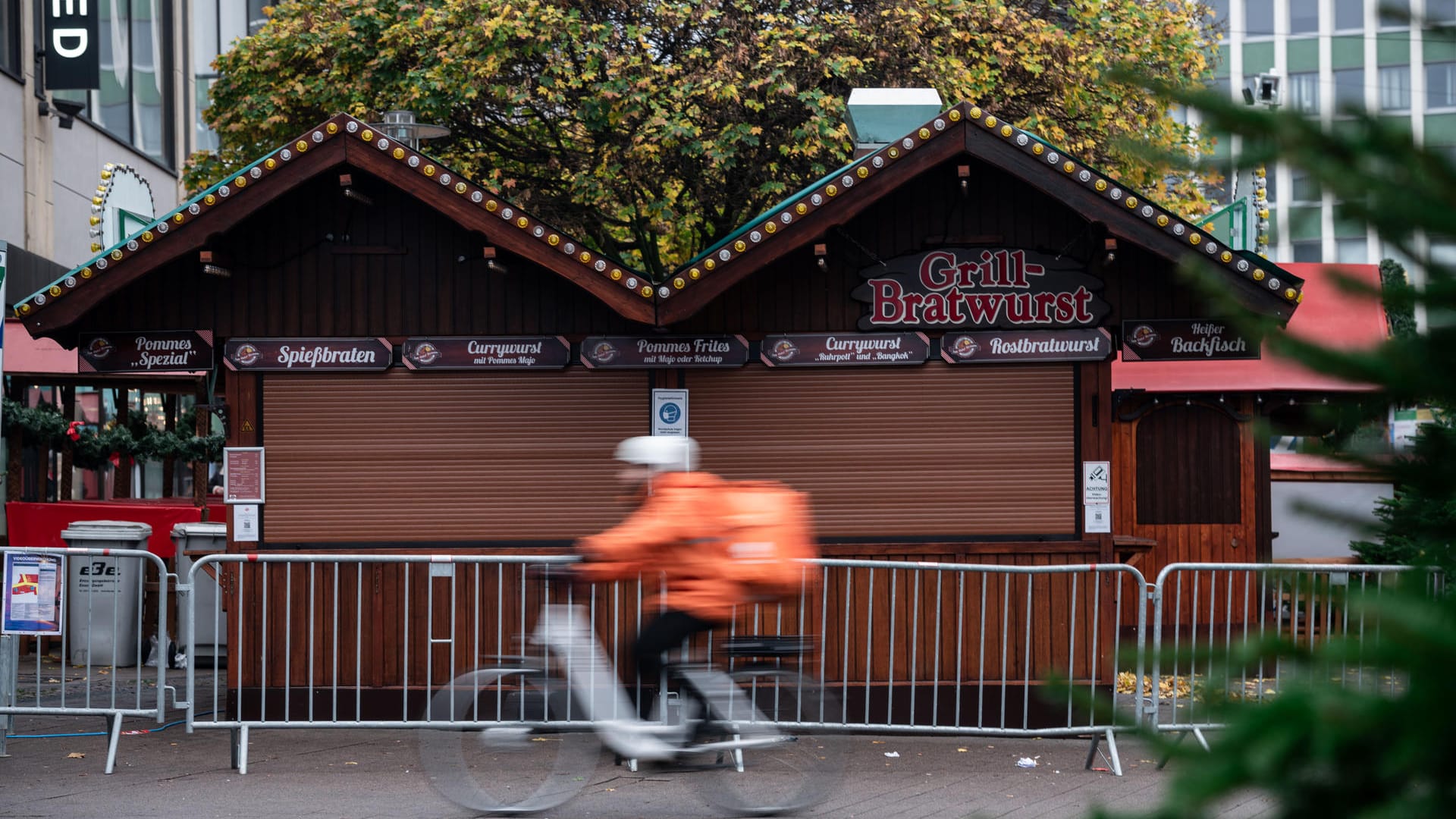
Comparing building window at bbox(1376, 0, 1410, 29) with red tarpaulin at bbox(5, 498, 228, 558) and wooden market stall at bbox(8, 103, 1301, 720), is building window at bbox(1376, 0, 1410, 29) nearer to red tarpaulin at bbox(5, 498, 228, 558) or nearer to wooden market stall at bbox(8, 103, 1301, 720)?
Answer: wooden market stall at bbox(8, 103, 1301, 720)

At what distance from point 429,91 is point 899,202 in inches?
532

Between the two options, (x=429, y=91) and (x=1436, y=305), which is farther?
(x=429, y=91)

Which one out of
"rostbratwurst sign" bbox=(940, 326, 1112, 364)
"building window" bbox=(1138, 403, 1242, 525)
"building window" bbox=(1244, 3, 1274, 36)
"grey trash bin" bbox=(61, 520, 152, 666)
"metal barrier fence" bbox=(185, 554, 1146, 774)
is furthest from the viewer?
"building window" bbox=(1244, 3, 1274, 36)

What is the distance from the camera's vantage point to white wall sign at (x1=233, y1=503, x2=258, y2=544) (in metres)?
10.4

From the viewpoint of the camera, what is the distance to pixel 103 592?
1381cm

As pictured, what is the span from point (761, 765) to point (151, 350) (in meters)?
5.62

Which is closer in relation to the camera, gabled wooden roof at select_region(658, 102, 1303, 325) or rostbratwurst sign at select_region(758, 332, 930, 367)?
gabled wooden roof at select_region(658, 102, 1303, 325)

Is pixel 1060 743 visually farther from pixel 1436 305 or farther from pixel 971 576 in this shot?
pixel 1436 305

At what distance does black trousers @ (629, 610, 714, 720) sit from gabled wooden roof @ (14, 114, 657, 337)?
3.19 meters

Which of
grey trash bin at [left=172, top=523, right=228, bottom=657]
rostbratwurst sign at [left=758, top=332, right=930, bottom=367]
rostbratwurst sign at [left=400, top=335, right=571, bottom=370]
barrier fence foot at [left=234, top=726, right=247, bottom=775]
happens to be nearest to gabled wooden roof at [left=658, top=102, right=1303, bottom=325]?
rostbratwurst sign at [left=758, top=332, right=930, bottom=367]

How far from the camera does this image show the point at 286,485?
34.4ft

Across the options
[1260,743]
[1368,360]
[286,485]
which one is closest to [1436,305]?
[1368,360]

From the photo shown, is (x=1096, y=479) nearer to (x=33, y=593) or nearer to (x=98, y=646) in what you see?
(x=33, y=593)

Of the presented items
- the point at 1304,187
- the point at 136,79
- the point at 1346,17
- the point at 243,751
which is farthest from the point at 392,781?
the point at 1346,17
